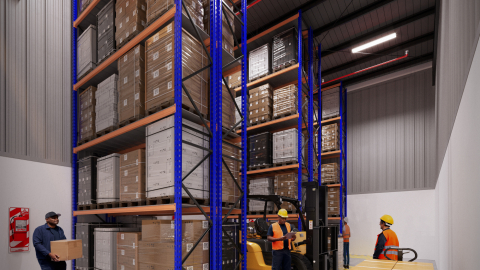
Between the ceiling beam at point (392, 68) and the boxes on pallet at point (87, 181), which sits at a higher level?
the ceiling beam at point (392, 68)

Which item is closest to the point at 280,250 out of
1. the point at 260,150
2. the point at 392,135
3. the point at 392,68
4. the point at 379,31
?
the point at 260,150

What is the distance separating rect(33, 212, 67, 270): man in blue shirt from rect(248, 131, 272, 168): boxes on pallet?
233 inches

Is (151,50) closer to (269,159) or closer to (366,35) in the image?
(269,159)

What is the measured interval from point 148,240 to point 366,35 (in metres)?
10.8

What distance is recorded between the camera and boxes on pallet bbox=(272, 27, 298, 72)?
10.2 m

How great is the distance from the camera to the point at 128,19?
6422 millimetres

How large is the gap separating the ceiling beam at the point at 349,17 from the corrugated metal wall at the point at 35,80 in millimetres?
8080

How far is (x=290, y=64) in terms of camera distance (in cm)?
1014

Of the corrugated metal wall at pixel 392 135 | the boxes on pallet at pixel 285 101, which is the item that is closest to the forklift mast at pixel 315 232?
the boxes on pallet at pixel 285 101

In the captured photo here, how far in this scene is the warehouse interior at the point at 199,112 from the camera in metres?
4.99

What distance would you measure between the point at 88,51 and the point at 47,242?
14.0 feet

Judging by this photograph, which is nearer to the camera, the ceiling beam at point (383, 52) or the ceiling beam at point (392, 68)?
the ceiling beam at point (383, 52)

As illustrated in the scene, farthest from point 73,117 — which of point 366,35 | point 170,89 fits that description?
point 366,35

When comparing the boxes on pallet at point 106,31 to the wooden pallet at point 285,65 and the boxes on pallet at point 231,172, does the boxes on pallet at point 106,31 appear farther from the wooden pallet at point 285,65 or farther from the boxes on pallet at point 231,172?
the wooden pallet at point 285,65
